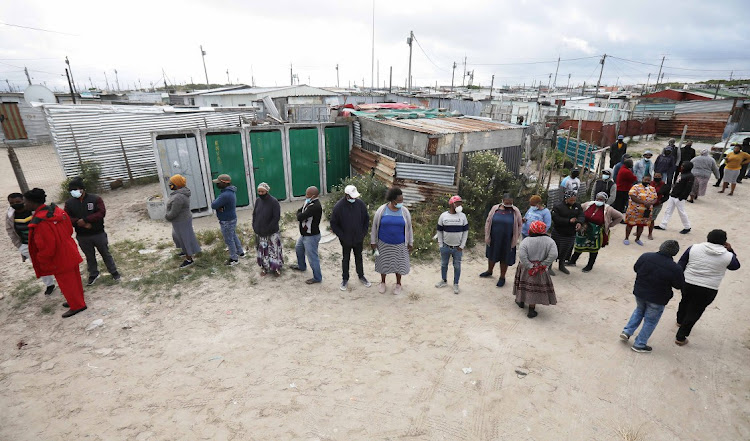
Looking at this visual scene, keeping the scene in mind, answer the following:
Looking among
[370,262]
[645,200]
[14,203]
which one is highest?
[14,203]

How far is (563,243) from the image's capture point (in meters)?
6.10

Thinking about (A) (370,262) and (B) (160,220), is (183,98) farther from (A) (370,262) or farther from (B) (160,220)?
(A) (370,262)

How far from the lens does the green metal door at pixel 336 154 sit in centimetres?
995

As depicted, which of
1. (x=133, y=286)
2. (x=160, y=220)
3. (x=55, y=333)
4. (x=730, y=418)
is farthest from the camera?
(x=160, y=220)

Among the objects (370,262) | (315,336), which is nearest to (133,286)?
(315,336)

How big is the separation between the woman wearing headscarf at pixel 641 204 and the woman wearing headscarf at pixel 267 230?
6.85 metres

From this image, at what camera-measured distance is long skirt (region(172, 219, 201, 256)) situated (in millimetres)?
5832

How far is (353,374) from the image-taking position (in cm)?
388

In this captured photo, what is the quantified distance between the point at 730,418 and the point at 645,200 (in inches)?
184

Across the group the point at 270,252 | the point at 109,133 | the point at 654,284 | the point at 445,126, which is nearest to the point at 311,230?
the point at 270,252

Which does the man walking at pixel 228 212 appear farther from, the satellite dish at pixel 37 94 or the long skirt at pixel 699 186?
the satellite dish at pixel 37 94

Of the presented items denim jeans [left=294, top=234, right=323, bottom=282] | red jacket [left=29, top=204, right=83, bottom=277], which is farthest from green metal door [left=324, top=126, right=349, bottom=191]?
red jacket [left=29, top=204, right=83, bottom=277]

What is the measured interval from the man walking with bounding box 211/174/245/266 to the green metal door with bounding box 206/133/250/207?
9.30 ft

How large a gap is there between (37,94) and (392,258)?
85.2ft
